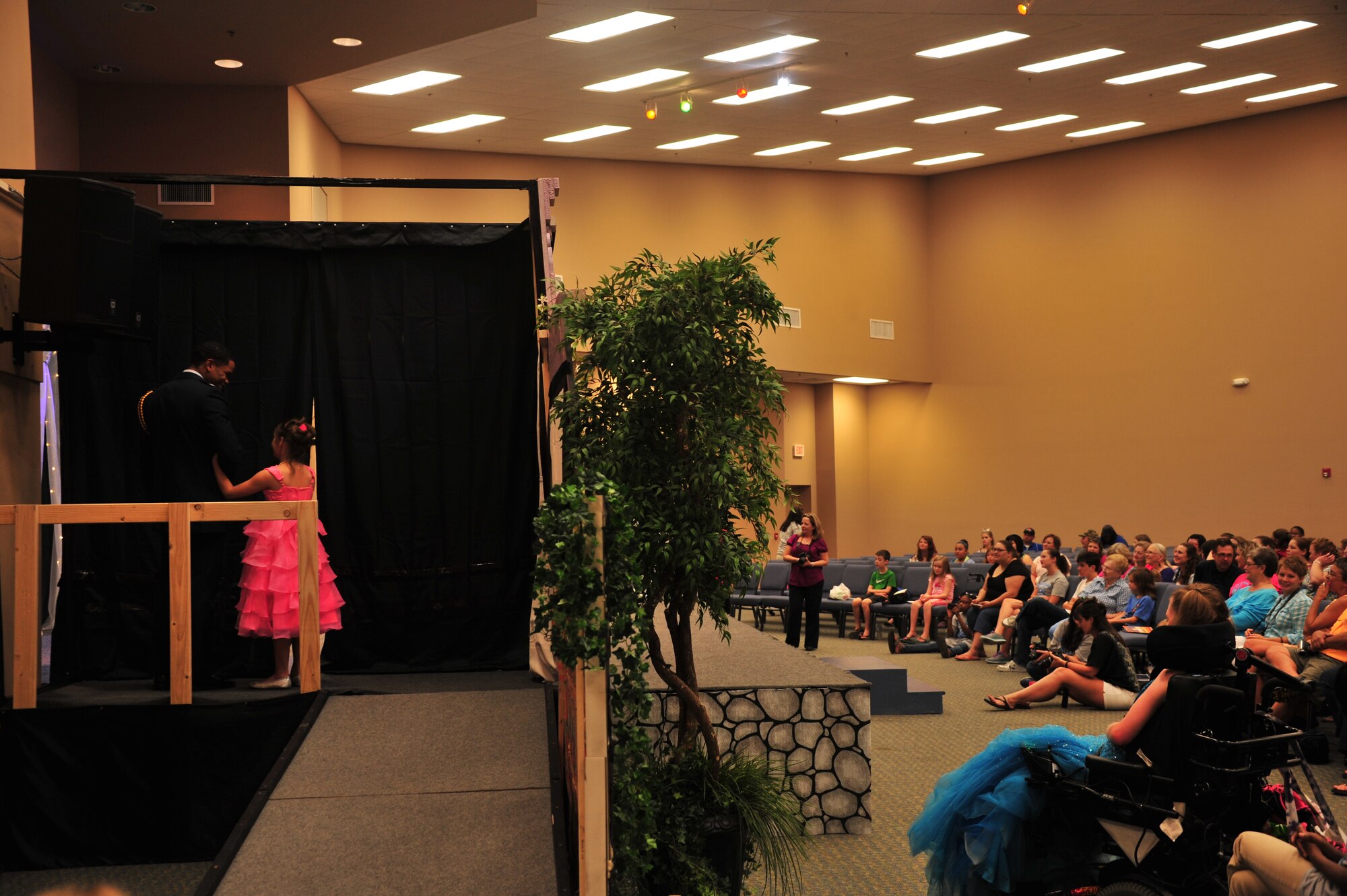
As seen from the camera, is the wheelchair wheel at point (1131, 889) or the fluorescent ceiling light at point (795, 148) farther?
the fluorescent ceiling light at point (795, 148)

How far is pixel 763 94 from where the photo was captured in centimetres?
1238

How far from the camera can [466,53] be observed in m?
10.5

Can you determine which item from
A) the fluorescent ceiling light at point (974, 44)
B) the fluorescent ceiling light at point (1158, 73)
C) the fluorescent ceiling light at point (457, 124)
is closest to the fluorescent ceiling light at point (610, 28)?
the fluorescent ceiling light at point (457, 124)

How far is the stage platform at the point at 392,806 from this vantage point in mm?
3406

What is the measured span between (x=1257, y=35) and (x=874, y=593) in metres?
Answer: 6.96

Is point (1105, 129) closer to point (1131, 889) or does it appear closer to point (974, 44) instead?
point (974, 44)

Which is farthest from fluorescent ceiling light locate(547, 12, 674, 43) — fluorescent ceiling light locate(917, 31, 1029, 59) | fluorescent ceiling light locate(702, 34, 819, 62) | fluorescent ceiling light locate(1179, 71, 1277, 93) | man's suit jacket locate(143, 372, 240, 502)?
fluorescent ceiling light locate(1179, 71, 1277, 93)

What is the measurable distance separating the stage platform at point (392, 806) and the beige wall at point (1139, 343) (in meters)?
12.4

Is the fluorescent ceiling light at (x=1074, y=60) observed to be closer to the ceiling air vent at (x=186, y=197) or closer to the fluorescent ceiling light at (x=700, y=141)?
the fluorescent ceiling light at (x=700, y=141)

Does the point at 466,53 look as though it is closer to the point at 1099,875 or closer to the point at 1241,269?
the point at 1099,875

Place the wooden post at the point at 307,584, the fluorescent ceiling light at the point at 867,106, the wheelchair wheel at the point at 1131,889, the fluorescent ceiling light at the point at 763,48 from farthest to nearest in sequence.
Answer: the fluorescent ceiling light at the point at 867,106 < the fluorescent ceiling light at the point at 763,48 < the wooden post at the point at 307,584 < the wheelchair wheel at the point at 1131,889

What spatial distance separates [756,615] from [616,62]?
6.45m

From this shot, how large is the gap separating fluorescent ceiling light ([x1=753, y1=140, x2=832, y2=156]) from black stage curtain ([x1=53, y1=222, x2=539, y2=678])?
33.0ft

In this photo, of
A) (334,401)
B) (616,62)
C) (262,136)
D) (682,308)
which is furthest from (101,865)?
(616,62)
